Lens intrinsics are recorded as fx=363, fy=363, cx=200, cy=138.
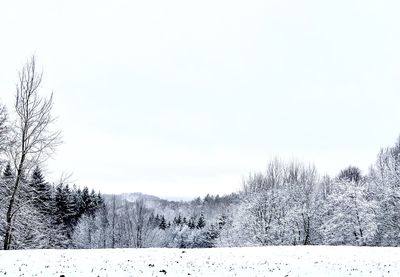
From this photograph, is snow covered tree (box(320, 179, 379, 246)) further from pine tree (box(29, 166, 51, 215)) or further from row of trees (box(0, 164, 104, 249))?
pine tree (box(29, 166, 51, 215))

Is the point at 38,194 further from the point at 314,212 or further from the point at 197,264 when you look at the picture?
the point at 314,212

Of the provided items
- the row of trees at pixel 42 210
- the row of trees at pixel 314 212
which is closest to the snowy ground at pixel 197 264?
the row of trees at pixel 42 210

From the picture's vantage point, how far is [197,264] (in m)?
20.0

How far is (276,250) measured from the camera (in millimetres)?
28469

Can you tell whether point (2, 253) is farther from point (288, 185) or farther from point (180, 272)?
point (288, 185)

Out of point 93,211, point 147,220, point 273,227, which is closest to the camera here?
point 273,227

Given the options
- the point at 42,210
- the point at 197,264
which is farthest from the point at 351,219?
the point at 42,210

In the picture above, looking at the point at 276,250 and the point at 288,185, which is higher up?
the point at 288,185

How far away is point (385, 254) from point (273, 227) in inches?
1151

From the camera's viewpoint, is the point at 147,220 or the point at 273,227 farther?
the point at 147,220

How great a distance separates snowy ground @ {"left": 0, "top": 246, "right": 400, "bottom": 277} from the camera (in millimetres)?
16922

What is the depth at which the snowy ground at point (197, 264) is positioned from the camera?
16.9 m

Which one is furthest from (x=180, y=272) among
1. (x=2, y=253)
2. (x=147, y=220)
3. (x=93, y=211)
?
(x=93, y=211)

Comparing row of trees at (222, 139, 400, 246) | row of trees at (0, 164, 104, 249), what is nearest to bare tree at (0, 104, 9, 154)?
row of trees at (0, 164, 104, 249)
